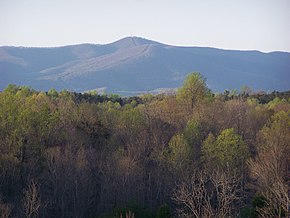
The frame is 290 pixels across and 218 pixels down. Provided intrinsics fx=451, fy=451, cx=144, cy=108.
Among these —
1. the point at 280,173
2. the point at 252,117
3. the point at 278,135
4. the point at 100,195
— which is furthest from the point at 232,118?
the point at 100,195

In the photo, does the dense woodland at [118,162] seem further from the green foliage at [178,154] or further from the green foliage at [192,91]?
the green foliage at [192,91]

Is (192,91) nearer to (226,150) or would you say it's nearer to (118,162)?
(226,150)

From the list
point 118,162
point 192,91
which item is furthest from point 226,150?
point 192,91

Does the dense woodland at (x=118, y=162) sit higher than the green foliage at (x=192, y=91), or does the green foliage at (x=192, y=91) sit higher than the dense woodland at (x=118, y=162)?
the green foliage at (x=192, y=91)

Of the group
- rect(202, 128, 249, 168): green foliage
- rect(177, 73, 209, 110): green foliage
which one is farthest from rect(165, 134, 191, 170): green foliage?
rect(177, 73, 209, 110): green foliage

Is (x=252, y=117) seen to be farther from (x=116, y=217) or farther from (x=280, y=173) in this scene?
(x=116, y=217)

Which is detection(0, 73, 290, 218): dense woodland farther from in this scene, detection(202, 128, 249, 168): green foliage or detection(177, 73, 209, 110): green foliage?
detection(177, 73, 209, 110): green foliage

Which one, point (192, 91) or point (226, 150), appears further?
point (192, 91)

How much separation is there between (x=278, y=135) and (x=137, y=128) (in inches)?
422

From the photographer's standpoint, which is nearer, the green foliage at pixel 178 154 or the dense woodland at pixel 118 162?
the dense woodland at pixel 118 162

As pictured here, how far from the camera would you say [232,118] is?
41.7m

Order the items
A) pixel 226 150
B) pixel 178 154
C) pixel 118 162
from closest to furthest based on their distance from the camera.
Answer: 1. pixel 118 162
2. pixel 226 150
3. pixel 178 154

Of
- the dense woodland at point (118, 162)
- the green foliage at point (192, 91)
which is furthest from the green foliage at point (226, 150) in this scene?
the green foliage at point (192, 91)

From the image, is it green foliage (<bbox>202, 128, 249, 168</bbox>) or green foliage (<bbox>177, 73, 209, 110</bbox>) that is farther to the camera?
green foliage (<bbox>177, 73, 209, 110</bbox>)
